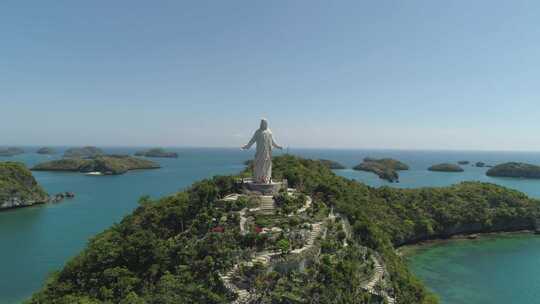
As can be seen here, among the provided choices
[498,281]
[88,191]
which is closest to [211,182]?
[498,281]

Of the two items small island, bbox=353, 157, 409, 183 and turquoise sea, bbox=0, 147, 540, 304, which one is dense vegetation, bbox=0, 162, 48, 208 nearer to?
turquoise sea, bbox=0, 147, 540, 304

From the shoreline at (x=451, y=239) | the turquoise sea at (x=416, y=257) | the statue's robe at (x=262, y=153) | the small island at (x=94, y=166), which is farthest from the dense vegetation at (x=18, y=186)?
the shoreline at (x=451, y=239)

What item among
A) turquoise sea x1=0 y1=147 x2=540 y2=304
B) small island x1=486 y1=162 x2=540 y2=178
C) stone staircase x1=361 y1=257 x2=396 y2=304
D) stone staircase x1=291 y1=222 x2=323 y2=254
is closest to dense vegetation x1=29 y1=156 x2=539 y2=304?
stone staircase x1=361 y1=257 x2=396 y2=304

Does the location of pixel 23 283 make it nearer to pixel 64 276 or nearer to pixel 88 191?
pixel 64 276

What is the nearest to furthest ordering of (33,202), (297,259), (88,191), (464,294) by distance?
1. (297,259)
2. (464,294)
3. (33,202)
4. (88,191)

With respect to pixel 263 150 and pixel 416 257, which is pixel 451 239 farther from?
pixel 263 150

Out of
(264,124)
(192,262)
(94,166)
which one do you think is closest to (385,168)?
(264,124)

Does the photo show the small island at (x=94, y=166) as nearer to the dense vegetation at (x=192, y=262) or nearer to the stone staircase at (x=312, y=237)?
the dense vegetation at (x=192, y=262)
